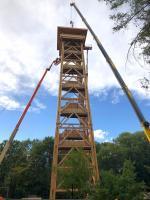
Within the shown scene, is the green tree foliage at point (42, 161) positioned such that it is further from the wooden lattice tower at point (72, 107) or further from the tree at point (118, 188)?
the tree at point (118, 188)

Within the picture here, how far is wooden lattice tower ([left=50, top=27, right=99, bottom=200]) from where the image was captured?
43.9 meters

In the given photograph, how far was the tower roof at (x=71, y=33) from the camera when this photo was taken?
A: 5288 centimetres

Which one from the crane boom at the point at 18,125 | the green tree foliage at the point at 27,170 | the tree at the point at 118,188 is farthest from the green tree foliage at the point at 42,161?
the tree at the point at 118,188

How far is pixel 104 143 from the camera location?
87.9 m

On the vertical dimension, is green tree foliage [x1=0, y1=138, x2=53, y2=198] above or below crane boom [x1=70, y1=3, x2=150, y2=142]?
above

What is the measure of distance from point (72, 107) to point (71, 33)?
12.1m

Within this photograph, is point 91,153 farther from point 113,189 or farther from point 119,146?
point 119,146

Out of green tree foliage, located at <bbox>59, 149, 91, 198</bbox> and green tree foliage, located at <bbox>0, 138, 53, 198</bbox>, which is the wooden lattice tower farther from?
green tree foliage, located at <bbox>0, 138, 53, 198</bbox>

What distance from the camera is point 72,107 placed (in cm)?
4734

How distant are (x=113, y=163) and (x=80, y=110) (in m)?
33.9

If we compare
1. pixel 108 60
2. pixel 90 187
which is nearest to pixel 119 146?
pixel 90 187

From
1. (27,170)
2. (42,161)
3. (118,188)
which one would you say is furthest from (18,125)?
(42,161)

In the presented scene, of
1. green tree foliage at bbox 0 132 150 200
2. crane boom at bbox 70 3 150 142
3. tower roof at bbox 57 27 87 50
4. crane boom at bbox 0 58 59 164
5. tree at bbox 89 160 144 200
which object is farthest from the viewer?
green tree foliage at bbox 0 132 150 200

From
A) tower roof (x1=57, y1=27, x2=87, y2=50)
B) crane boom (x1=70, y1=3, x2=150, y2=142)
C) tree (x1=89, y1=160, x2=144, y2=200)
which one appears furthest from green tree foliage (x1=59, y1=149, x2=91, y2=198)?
tower roof (x1=57, y1=27, x2=87, y2=50)
